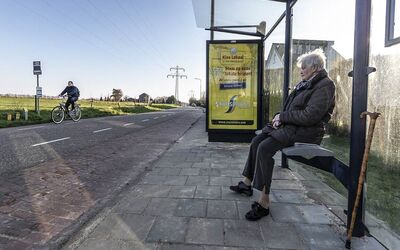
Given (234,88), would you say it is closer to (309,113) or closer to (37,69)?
(309,113)

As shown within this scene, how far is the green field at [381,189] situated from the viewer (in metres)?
3.59

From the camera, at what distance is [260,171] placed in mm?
3498

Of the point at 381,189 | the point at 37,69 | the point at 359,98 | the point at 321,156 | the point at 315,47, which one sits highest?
the point at 37,69

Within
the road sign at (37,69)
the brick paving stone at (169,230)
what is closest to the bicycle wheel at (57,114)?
the road sign at (37,69)

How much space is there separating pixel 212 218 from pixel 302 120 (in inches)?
52.6

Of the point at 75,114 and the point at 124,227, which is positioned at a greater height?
the point at 75,114

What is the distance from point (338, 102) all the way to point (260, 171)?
256cm

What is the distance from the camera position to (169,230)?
3051mm

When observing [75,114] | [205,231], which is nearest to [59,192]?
[205,231]

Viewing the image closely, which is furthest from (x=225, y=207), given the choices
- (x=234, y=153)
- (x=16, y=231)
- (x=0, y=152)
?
(x=0, y=152)

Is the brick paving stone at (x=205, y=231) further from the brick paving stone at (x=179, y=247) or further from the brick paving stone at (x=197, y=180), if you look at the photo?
the brick paving stone at (x=197, y=180)

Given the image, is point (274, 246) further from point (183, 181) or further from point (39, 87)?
point (39, 87)

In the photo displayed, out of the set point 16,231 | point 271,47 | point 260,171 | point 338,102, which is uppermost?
point 271,47

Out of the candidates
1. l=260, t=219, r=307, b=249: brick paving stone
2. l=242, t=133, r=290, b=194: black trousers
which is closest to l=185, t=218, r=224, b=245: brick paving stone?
l=260, t=219, r=307, b=249: brick paving stone
